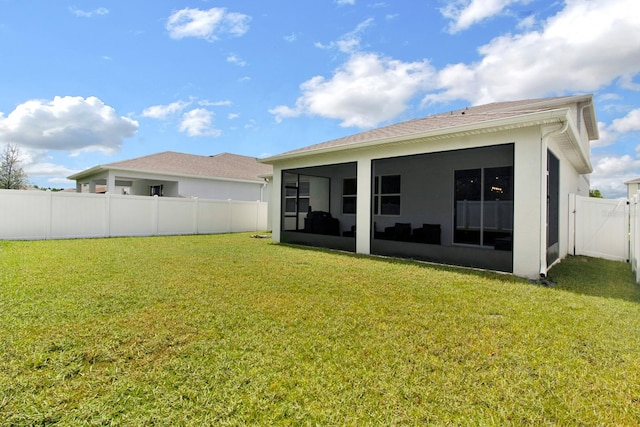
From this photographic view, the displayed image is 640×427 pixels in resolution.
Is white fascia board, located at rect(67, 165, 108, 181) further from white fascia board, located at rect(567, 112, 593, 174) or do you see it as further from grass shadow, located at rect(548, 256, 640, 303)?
grass shadow, located at rect(548, 256, 640, 303)

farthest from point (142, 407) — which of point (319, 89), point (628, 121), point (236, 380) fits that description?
point (628, 121)

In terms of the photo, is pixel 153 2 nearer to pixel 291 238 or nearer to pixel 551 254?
pixel 291 238

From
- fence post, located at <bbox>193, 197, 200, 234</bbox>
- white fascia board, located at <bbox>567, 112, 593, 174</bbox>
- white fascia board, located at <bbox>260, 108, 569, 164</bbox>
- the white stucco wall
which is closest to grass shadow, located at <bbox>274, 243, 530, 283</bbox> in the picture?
white fascia board, located at <bbox>260, 108, 569, 164</bbox>

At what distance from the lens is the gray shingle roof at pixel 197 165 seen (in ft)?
54.0

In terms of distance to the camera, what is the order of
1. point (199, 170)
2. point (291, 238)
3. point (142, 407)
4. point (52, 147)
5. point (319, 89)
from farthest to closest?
point (52, 147)
point (199, 170)
point (319, 89)
point (291, 238)
point (142, 407)

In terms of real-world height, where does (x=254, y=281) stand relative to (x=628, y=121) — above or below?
below

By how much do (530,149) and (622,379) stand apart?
185 inches

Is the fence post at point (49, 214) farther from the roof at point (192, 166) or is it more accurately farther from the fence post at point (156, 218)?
the roof at point (192, 166)

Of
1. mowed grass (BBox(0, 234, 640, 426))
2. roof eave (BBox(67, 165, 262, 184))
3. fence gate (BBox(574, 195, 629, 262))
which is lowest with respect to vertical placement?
mowed grass (BBox(0, 234, 640, 426))

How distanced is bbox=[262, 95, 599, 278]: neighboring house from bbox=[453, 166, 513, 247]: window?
35 mm

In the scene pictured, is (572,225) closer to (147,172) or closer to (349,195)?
(349,195)

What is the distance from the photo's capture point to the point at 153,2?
28.8ft

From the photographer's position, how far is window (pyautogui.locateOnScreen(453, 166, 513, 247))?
10195 millimetres

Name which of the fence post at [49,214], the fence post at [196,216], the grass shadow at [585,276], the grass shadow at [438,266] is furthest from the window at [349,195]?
the fence post at [49,214]
